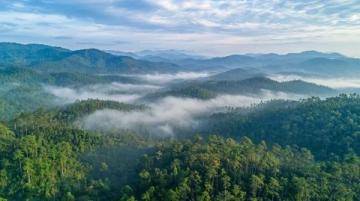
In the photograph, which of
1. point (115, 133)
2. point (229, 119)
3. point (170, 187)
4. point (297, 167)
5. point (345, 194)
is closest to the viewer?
point (345, 194)

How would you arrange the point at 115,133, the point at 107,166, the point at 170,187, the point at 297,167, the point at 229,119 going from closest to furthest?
the point at 170,187
the point at 297,167
the point at 107,166
the point at 115,133
the point at 229,119

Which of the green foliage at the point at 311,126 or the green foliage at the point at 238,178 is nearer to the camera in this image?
the green foliage at the point at 238,178

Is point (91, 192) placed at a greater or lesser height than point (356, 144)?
lesser

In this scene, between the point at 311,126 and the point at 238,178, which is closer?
the point at 238,178

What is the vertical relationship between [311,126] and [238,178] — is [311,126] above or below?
above

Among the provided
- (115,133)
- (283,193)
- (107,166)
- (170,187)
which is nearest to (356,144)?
(283,193)

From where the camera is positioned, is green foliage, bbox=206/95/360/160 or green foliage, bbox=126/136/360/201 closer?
green foliage, bbox=126/136/360/201

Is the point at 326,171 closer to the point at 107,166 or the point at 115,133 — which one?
the point at 107,166

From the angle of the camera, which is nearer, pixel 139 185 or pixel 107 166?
pixel 139 185

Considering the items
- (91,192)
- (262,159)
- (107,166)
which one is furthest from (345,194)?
(107,166)
